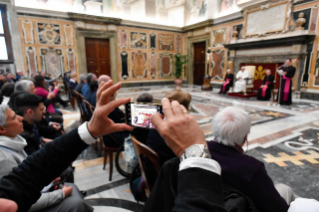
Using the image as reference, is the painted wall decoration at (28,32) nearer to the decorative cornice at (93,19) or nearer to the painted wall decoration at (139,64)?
the decorative cornice at (93,19)

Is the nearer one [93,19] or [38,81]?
[38,81]

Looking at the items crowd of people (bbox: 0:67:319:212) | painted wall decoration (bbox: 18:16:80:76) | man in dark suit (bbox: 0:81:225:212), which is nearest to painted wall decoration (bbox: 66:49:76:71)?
painted wall decoration (bbox: 18:16:80:76)

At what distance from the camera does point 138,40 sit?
9969 millimetres

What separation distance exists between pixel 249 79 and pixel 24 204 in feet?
25.5

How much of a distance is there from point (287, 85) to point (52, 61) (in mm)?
8842

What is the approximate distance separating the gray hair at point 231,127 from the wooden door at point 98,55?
9.14 m

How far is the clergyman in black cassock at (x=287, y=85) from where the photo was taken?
5387mm

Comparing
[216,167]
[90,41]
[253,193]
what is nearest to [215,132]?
[253,193]

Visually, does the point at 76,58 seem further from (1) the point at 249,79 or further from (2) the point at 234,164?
(2) the point at 234,164

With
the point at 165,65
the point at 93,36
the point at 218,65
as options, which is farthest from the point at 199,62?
the point at 93,36

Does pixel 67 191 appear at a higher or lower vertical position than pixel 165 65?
lower

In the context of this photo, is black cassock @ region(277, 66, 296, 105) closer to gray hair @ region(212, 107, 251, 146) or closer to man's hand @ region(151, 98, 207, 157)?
gray hair @ region(212, 107, 251, 146)

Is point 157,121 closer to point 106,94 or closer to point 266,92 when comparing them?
point 106,94

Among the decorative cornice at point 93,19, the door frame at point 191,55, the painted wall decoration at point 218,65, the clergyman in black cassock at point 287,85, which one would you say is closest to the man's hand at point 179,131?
the clergyman in black cassock at point 287,85
